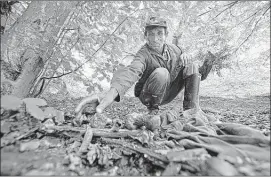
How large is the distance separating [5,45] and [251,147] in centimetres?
232

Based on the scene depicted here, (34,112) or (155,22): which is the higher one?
(155,22)

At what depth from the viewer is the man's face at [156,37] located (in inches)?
90.0

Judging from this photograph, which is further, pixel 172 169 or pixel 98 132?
pixel 98 132

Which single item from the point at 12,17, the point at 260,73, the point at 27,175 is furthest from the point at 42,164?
the point at 260,73

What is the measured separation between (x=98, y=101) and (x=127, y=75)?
491 mm

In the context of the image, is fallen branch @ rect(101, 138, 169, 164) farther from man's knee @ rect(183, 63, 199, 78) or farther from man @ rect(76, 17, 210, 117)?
man's knee @ rect(183, 63, 199, 78)

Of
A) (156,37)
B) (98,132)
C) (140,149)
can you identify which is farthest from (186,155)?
(156,37)

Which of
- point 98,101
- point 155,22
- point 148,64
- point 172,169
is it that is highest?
point 155,22

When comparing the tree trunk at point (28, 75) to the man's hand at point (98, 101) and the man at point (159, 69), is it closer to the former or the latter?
the man's hand at point (98, 101)

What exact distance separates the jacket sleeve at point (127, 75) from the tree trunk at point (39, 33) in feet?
2.96

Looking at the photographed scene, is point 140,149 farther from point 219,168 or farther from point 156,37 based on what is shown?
point 156,37

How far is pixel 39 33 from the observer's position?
1829 millimetres

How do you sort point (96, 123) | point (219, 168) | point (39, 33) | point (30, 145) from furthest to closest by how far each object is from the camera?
point (39, 33), point (96, 123), point (30, 145), point (219, 168)

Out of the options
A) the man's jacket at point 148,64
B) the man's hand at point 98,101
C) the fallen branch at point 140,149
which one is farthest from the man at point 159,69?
the fallen branch at point 140,149
